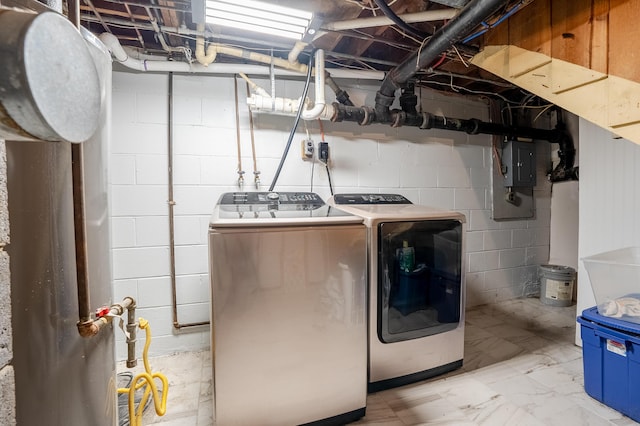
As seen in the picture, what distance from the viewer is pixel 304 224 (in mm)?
1351

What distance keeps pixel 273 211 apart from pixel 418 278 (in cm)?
99

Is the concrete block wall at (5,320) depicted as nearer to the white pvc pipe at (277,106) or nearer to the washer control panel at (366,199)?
the white pvc pipe at (277,106)

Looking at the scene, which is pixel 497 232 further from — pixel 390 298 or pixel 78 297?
pixel 78 297

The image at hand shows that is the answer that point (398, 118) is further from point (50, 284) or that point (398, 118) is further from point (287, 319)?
point (50, 284)

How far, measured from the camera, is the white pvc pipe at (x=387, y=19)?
5.24 ft

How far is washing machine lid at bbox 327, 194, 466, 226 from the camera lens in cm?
166

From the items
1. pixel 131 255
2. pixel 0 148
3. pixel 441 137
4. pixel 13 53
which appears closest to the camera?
pixel 13 53

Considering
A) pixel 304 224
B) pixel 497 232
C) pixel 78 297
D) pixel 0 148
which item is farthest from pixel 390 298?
pixel 497 232

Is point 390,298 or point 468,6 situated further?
point 390,298

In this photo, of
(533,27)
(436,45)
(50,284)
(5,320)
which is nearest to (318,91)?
(436,45)

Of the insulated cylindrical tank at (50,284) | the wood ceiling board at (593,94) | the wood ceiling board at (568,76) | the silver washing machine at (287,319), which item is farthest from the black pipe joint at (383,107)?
the insulated cylindrical tank at (50,284)

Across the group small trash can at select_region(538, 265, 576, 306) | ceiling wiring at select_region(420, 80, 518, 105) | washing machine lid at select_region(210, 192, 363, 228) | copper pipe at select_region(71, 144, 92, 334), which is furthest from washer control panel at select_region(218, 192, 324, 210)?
small trash can at select_region(538, 265, 576, 306)

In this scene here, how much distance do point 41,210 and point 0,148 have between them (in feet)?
0.49

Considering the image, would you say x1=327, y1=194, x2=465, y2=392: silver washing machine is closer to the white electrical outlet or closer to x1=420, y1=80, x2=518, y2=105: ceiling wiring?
the white electrical outlet
